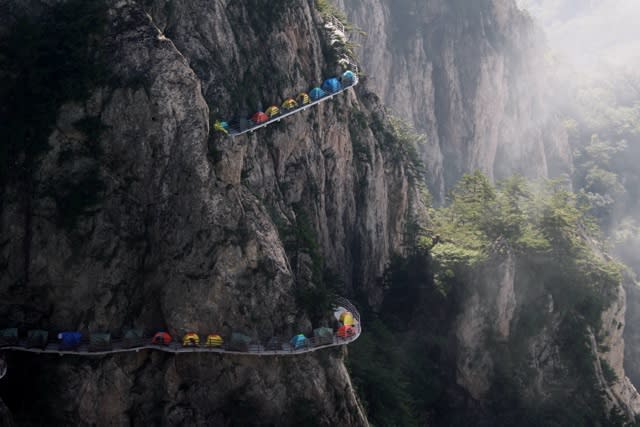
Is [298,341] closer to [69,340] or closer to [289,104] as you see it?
[69,340]

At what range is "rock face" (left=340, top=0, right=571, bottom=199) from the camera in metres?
144

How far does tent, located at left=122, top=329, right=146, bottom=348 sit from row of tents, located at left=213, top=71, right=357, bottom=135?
46.6 ft

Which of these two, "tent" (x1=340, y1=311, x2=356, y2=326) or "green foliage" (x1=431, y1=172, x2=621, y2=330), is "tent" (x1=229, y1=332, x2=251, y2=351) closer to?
"tent" (x1=340, y1=311, x2=356, y2=326)

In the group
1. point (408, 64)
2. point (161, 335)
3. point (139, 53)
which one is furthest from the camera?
point (408, 64)

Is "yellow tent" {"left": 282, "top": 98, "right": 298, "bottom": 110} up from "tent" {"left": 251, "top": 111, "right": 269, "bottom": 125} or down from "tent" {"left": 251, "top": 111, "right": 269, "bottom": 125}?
down

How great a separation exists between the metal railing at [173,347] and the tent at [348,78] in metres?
26.1

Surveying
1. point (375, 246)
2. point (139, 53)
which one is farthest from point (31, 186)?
point (375, 246)

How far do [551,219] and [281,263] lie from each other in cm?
3364

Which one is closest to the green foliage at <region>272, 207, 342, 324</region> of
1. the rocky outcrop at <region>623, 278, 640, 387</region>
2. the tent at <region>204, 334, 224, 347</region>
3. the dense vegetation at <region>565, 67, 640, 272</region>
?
the tent at <region>204, 334, 224, 347</region>

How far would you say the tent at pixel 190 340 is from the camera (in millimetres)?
58062

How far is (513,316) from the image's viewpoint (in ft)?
275

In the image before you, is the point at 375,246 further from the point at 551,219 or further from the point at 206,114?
the point at 206,114

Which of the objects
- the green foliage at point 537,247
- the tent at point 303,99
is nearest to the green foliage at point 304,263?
the tent at point 303,99

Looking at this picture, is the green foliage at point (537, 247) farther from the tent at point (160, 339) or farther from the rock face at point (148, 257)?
the tent at point (160, 339)
